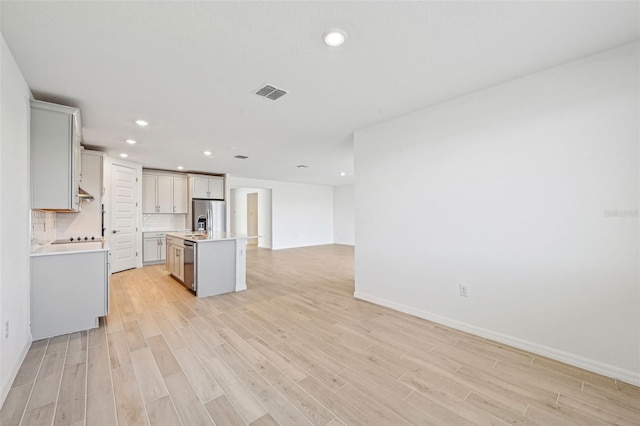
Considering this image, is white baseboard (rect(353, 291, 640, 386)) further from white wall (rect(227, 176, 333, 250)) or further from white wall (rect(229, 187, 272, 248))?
white wall (rect(229, 187, 272, 248))

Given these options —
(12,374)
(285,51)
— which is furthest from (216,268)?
(285,51)

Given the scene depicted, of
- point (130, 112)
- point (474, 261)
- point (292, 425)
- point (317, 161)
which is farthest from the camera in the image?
point (317, 161)

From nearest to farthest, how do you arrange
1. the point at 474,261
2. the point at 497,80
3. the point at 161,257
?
1. the point at 497,80
2. the point at 474,261
3. the point at 161,257

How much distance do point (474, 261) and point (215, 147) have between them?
4.33m

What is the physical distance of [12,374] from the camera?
190cm

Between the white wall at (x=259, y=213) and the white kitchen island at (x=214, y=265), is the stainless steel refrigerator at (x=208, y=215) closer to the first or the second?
the white wall at (x=259, y=213)

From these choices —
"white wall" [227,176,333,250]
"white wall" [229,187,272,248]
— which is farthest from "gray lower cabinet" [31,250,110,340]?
"white wall" [229,187,272,248]

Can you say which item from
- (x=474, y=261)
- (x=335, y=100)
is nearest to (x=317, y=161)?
(x=335, y=100)

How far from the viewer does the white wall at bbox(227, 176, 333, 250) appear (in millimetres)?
9023

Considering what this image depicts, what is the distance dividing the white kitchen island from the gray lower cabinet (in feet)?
3.69

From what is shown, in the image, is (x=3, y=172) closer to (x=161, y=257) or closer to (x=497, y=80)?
(x=497, y=80)

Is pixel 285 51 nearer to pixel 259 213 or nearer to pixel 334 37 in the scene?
pixel 334 37

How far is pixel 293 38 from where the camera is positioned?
1812mm

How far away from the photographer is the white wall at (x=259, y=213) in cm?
930
